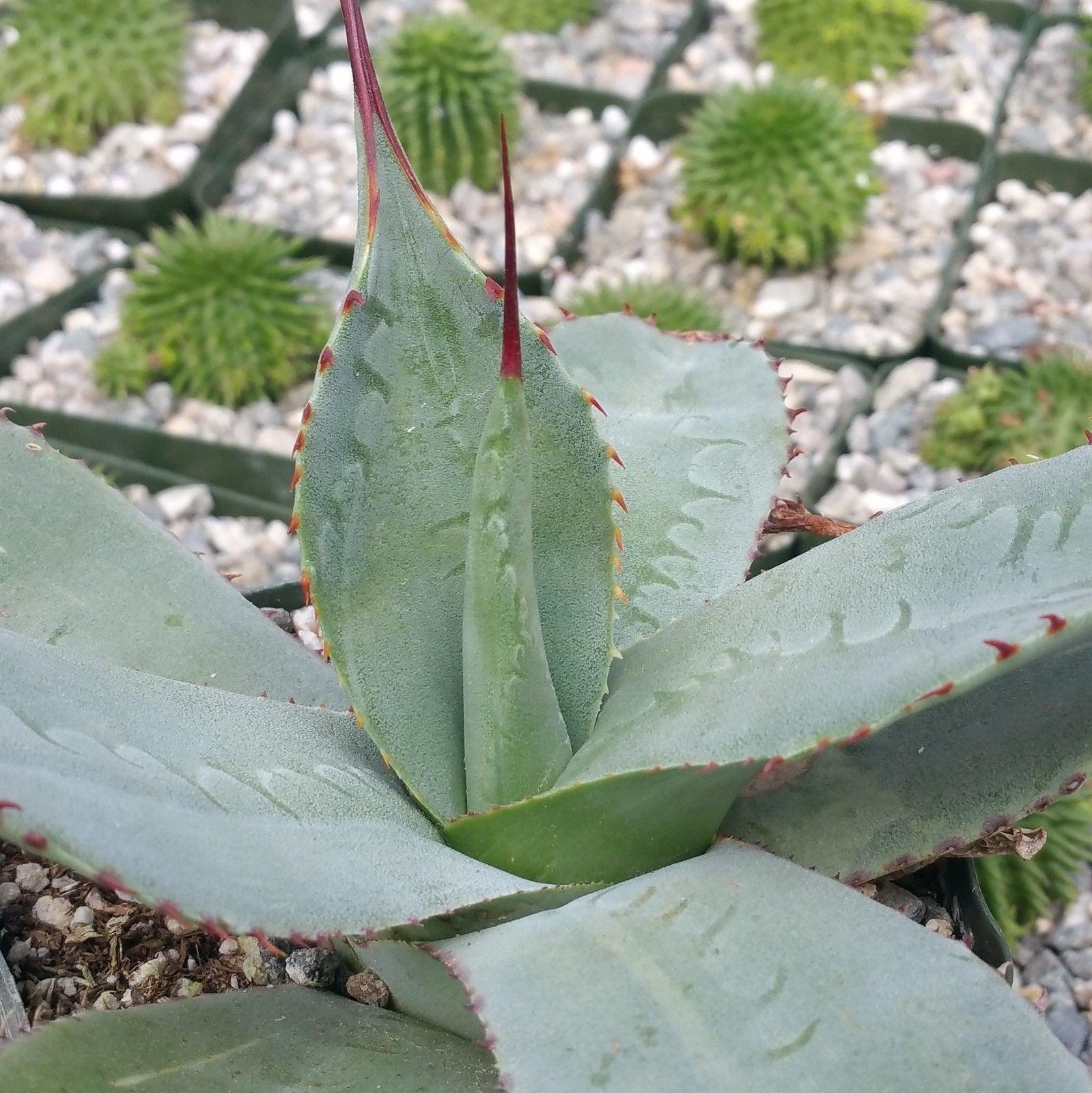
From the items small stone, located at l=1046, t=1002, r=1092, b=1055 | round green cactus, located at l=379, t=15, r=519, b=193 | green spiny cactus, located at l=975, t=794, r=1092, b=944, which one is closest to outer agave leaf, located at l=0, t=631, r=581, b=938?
green spiny cactus, located at l=975, t=794, r=1092, b=944

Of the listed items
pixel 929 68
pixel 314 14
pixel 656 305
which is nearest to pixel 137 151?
pixel 314 14

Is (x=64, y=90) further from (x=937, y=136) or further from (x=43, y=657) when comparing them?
(x=43, y=657)

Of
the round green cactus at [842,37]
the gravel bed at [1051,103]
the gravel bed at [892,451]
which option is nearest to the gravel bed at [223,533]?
the gravel bed at [892,451]

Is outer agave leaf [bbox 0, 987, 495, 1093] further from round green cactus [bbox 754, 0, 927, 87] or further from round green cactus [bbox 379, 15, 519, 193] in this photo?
round green cactus [bbox 754, 0, 927, 87]

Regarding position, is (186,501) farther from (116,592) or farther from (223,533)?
(116,592)

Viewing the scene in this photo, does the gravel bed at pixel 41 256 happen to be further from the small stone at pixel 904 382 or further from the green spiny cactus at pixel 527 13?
the small stone at pixel 904 382

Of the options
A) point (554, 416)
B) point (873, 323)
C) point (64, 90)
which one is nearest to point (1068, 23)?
point (873, 323)
